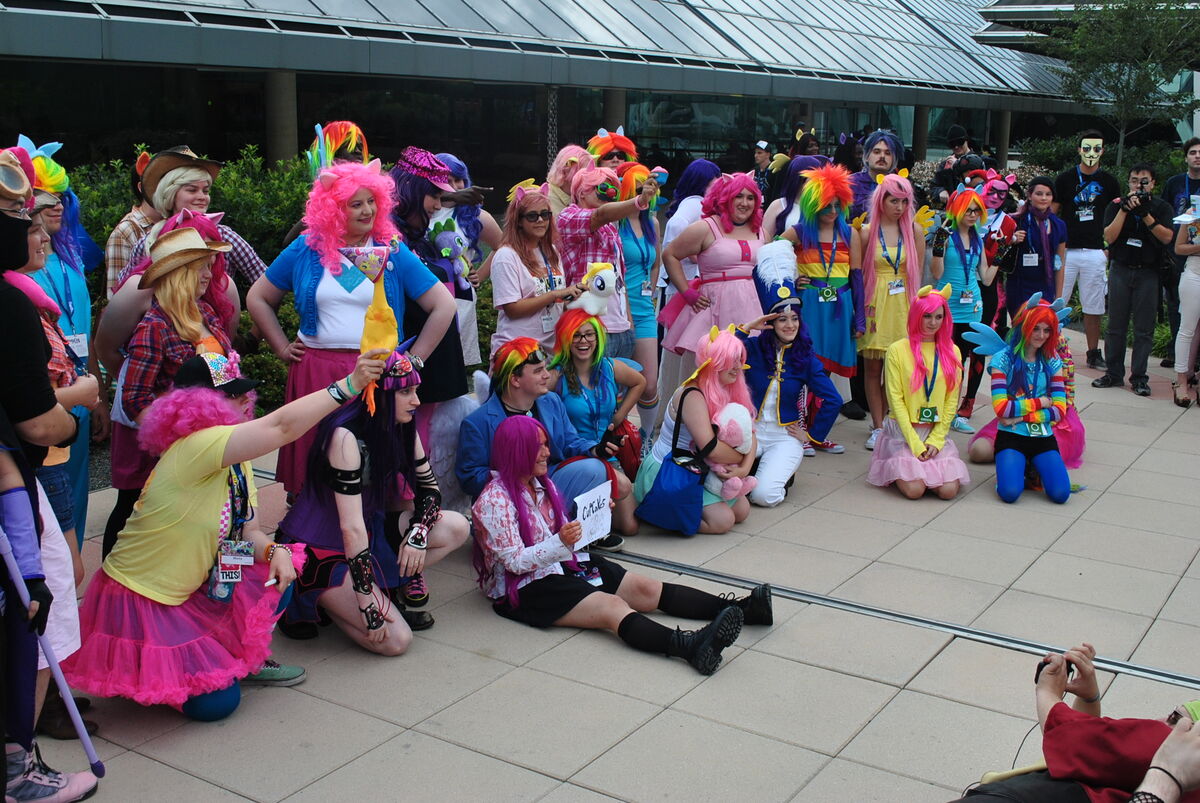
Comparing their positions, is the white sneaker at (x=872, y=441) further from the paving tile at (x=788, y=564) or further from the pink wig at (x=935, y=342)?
the paving tile at (x=788, y=564)

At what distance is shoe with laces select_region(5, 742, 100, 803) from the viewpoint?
3354mm

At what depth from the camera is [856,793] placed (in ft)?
12.0

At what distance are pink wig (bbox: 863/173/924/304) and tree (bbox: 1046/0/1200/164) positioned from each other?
18649 mm

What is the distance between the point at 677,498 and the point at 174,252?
2.76 meters

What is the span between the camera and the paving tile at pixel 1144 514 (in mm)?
6441

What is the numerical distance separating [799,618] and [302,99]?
439 inches

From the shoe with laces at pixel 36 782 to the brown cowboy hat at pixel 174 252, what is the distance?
6.10ft

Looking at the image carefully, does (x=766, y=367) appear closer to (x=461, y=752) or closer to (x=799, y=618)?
(x=799, y=618)

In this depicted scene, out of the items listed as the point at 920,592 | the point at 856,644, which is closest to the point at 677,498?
the point at 920,592

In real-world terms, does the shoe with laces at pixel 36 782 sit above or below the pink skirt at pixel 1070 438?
below

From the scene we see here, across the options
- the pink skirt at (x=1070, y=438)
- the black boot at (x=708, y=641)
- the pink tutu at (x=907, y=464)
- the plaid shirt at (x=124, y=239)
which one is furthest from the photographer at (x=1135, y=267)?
the plaid shirt at (x=124, y=239)

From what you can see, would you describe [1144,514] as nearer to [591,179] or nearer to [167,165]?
[591,179]

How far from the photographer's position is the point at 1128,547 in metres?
6.11

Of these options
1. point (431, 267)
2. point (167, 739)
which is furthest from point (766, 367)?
point (167, 739)
